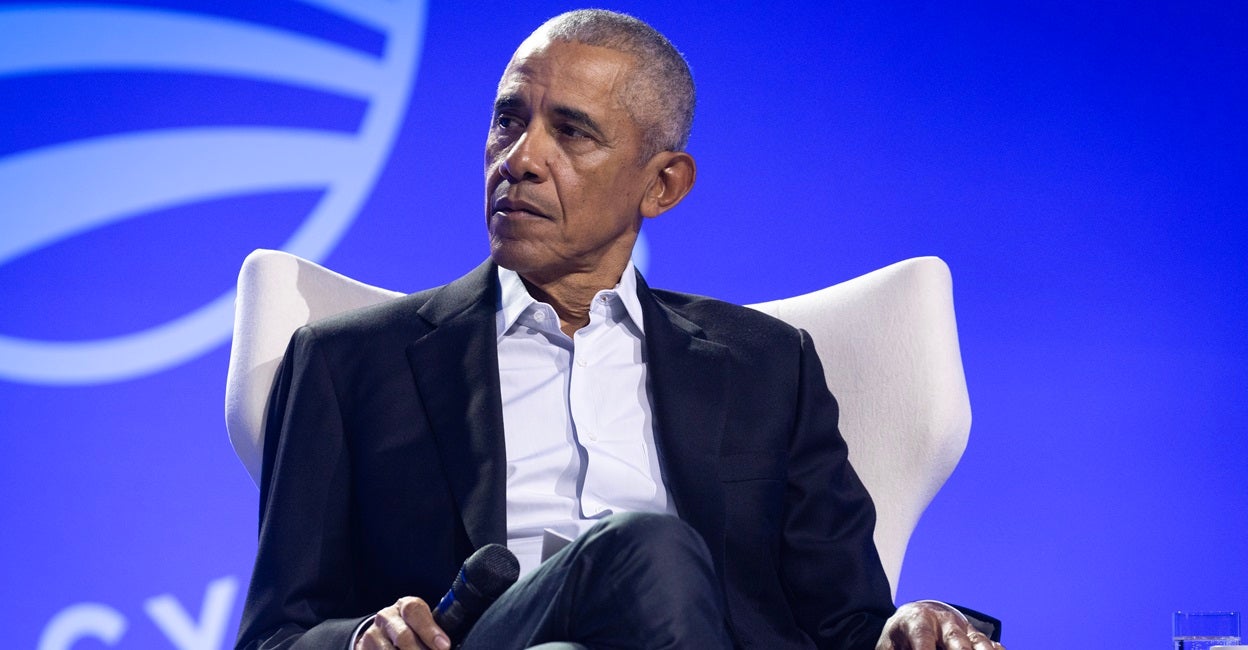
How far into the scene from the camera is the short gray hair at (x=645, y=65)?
1792 mm

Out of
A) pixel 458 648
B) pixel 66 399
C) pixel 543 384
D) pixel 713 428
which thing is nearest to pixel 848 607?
pixel 713 428

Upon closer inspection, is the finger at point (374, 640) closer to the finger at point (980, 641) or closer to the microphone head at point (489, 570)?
the microphone head at point (489, 570)

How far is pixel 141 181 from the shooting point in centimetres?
279

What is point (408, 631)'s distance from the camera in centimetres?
122

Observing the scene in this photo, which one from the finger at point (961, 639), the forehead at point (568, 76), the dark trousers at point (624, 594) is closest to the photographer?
the dark trousers at point (624, 594)

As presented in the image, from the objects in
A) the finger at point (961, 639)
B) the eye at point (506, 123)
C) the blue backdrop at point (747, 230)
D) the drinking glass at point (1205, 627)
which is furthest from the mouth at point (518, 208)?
the drinking glass at point (1205, 627)

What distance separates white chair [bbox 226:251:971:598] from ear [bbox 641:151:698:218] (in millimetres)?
300

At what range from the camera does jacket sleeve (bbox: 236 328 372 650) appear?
1525 mm

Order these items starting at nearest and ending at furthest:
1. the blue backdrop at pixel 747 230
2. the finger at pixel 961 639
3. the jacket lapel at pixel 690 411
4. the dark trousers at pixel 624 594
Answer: the dark trousers at pixel 624 594
the finger at pixel 961 639
the jacket lapel at pixel 690 411
the blue backdrop at pixel 747 230

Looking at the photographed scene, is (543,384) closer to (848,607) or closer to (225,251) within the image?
(848,607)

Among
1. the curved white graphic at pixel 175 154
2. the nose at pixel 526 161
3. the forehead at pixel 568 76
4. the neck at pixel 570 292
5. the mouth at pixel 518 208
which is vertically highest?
the curved white graphic at pixel 175 154

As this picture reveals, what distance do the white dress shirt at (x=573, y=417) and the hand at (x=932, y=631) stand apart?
0.32 meters

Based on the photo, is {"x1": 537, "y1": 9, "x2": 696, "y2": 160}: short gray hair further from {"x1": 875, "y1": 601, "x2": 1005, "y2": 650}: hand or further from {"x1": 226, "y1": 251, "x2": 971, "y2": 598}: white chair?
{"x1": 875, "y1": 601, "x2": 1005, "y2": 650}: hand

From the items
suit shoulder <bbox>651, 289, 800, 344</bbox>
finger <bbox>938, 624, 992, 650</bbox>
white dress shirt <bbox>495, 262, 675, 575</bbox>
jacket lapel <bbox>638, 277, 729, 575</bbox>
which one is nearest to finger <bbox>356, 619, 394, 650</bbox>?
white dress shirt <bbox>495, 262, 675, 575</bbox>
